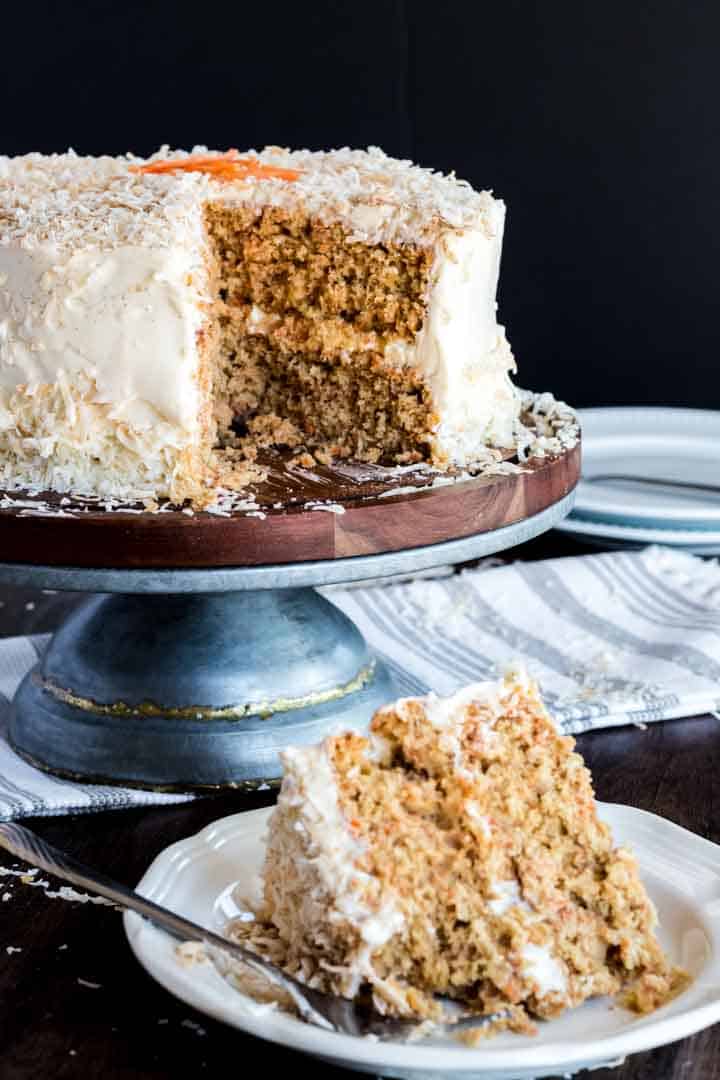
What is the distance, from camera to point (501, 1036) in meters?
1.37

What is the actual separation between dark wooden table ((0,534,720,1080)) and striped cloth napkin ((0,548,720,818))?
9 cm

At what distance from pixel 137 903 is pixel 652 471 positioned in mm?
1989

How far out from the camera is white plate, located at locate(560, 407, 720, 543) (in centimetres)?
293

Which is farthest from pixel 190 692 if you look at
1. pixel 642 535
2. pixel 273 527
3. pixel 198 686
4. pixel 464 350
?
pixel 642 535

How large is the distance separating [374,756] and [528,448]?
0.86 m

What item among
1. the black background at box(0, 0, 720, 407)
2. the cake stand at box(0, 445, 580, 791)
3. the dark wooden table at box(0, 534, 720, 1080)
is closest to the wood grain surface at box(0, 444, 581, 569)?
the cake stand at box(0, 445, 580, 791)

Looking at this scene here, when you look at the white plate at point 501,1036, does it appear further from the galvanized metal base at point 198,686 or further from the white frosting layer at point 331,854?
the galvanized metal base at point 198,686

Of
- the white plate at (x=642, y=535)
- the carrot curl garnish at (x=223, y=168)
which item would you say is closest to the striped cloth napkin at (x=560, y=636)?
the white plate at (x=642, y=535)

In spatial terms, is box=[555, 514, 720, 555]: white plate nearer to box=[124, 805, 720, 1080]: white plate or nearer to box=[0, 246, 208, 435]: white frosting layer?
box=[0, 246, 208, 435]: white frosting layer

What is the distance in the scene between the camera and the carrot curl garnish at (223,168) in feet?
8.20

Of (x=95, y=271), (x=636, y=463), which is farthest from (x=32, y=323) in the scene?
(x=636, y=463)

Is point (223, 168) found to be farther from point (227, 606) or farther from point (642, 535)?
point (642, 535)

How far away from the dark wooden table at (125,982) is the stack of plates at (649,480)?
813 millimetres

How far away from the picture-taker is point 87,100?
15.0ft
